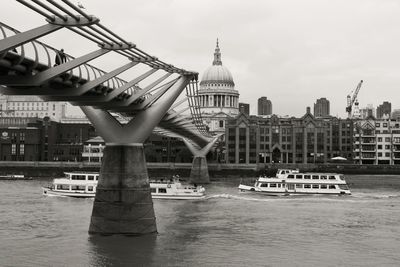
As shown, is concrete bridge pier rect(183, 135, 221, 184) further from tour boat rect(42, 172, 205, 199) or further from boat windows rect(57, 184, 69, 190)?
boat windows rect(57, 184, 69, 190)

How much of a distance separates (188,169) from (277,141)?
2790 centimetres

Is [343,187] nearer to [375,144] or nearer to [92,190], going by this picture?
[92,190]

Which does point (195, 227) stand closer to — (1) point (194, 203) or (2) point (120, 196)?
(2) point (120, 196)

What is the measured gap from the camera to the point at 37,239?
37031 mm

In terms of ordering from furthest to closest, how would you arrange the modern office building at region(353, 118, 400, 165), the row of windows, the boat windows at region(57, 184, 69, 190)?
the modern office building at region(353, 118, 400, 165)
the row of windows
the boat windows at region(57, 184, 69, 190)

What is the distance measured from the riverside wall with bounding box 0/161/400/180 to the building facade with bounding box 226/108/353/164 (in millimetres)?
11500

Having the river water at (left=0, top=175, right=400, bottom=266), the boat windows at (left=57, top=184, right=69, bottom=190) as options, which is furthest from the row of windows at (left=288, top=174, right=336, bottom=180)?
the boat windows at (left=57, top=184, right=69, bottom=190)

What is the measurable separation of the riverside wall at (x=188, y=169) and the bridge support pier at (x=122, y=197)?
A: 91276 millimetres

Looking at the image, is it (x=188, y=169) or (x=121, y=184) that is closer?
(x=121, y=184)

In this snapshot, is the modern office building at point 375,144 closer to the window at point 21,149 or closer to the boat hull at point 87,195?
the window at point 21,149

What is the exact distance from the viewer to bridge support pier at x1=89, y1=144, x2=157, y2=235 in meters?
36.8

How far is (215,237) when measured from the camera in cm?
3875

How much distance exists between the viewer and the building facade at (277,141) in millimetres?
150875

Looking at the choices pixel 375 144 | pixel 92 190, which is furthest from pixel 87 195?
pixel 375 144
